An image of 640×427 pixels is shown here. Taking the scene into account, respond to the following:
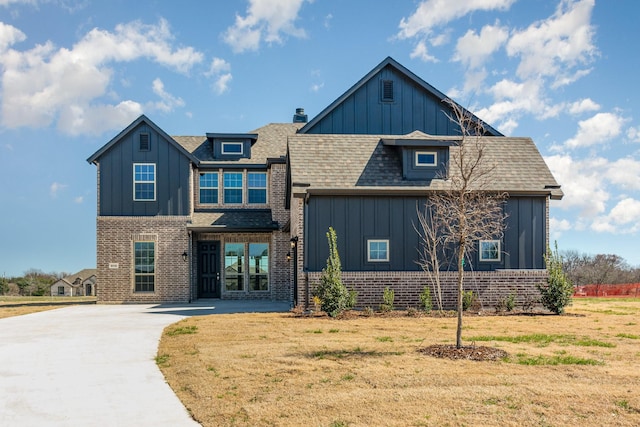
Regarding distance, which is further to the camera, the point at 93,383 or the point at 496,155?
the point at 496,155

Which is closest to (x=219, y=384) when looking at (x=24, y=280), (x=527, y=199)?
(x=527, y=199)

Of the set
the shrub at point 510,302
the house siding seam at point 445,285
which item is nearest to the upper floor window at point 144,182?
the house siding seam at point 445,285

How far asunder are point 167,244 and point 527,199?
1429 cm

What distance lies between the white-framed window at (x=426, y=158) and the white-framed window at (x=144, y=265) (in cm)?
1175

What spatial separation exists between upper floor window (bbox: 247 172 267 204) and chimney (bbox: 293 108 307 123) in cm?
611

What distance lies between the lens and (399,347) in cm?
1195

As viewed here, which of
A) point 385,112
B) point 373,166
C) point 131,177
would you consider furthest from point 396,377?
point 131,177

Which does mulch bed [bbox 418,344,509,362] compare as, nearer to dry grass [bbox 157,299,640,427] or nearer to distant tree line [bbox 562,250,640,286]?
dry grass [bbox 157,299,640,427]

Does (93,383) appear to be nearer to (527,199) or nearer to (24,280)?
(527,199)

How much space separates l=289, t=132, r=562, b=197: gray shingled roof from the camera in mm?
20656

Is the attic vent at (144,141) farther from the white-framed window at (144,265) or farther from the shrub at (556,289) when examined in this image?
the shrub at (556,289)

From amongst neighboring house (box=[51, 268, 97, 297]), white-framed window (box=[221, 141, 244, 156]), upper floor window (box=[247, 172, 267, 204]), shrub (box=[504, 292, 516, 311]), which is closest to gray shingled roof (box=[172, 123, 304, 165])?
white-framed window (box=[221, 141, 244, 156])

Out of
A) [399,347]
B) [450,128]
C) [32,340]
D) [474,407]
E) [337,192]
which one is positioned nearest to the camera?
[474,407]

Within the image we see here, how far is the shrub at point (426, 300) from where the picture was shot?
1958cm
